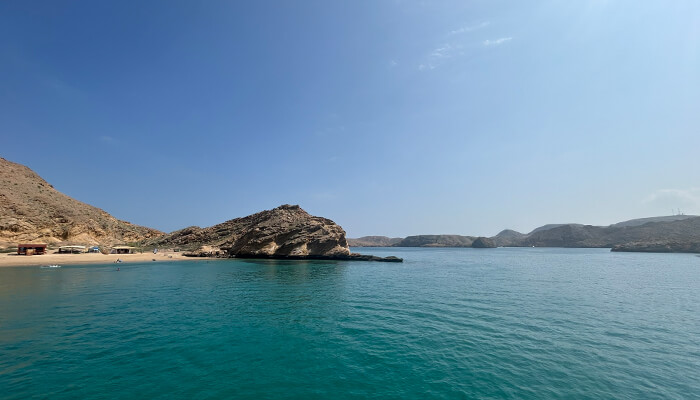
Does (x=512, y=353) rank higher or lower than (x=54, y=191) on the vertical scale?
lower

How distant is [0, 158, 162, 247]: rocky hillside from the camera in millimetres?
72875

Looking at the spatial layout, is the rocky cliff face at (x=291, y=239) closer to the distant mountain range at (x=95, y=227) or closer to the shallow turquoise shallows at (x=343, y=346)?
the distant mountain range at (x=95, y=227)

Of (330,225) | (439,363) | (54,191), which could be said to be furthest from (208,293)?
(54,191)

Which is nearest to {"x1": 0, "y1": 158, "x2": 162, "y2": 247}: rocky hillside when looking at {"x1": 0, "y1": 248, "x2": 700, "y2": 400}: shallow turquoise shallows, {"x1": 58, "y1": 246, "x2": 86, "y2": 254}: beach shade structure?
{"x1": 58, "y1": 246, "x2": 86, "y2": 254}: beach shade structure

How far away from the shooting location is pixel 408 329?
1825 centimetres

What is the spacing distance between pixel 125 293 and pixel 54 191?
375 feet

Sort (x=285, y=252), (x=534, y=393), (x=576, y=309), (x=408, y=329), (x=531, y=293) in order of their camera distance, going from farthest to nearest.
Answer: (x=285, y=252) < (x=531, y=293) < (x=576, y=309) < (x=408, y=329) < (x=534, y=393)

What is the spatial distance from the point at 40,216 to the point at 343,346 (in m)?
111

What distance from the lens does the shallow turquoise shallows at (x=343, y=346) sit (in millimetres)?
10797

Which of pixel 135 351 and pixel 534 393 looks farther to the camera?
pixel 135 351

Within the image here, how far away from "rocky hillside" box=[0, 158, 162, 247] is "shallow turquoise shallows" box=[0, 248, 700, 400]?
6910cm

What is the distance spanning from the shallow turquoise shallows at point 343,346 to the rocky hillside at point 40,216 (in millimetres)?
69101

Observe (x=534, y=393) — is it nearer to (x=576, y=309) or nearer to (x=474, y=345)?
(x=474, y=345)

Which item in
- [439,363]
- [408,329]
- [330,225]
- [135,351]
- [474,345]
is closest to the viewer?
[439,363]
